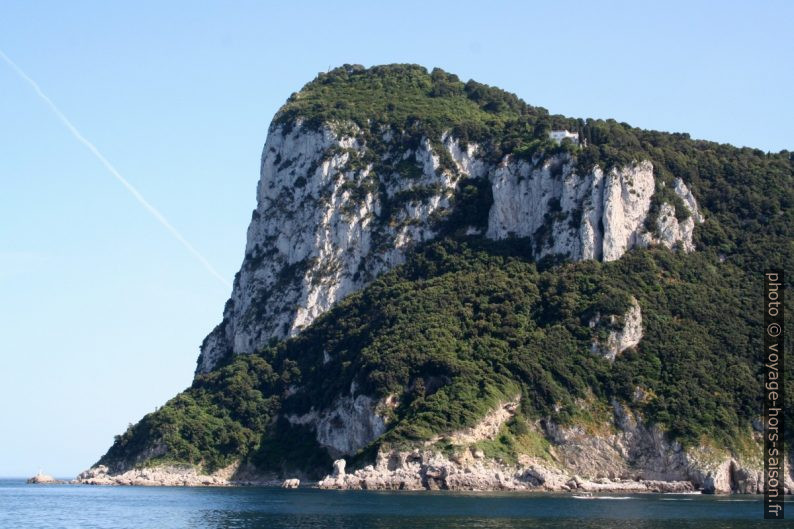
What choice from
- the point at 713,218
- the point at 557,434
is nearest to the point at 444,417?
the point at 557,434

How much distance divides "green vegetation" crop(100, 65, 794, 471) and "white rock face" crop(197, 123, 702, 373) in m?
2.17

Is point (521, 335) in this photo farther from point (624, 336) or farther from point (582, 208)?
point (582, 208)

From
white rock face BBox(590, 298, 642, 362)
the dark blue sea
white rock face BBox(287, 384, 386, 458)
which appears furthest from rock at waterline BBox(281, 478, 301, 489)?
white rock face BBox(590, 298, 642, 362)

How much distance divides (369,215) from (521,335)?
116 feet

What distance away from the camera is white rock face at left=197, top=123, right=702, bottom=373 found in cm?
13162

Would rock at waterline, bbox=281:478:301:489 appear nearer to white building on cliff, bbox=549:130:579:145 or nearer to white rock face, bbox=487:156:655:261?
white rock face, bbox=487:156:655:261

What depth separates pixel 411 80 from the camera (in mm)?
177875

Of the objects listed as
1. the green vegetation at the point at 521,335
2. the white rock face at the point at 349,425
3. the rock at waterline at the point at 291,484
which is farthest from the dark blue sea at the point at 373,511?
the green vegetation at the point at 521,335

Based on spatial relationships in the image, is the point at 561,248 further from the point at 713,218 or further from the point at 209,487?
the point at 209,487

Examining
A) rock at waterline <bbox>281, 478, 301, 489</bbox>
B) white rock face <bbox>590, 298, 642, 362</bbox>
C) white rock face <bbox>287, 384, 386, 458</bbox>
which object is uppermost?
white rock face <bbox>590, 298, 642, 362</bbox>

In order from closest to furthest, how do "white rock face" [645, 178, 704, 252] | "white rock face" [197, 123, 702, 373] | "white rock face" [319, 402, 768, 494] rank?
"white rock face" [319, 402, 768, 494] < "white rock face" [197, 123, 702, 373] < "white rock face" [645, 178, 704, 252]

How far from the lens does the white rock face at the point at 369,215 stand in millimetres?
131625

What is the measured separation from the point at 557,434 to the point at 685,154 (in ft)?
169

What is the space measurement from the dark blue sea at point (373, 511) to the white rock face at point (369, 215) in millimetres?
42268
